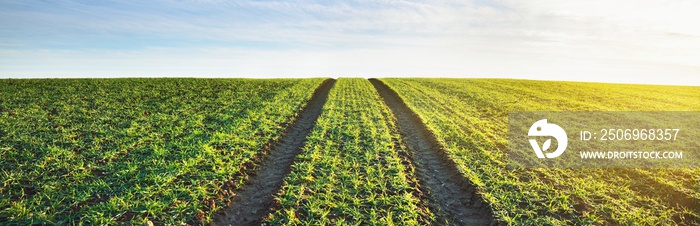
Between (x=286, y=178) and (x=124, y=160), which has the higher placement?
(x=124, y=160)

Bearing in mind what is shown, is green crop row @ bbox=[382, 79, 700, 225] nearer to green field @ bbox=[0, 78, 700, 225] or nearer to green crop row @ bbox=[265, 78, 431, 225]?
green field @ bbox=[0, 78, 700, 225]

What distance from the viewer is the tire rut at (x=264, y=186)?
7.19 metres

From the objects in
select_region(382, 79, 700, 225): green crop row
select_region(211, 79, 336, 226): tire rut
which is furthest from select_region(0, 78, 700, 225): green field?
select_region(211, 79, 336, 226): tire rut

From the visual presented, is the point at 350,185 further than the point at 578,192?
Yes

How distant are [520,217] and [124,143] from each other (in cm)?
1215

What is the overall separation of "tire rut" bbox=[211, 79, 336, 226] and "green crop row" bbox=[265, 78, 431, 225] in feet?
1.06

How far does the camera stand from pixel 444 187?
902 cm

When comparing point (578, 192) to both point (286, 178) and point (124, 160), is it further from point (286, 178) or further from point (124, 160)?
point (124, 160)

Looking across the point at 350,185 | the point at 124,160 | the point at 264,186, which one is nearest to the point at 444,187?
the point at 350,185

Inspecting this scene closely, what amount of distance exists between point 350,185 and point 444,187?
2.51 m

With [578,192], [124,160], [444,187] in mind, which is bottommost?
[444,187]

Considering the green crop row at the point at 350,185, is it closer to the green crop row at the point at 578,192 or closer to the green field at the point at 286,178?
the green field at the point at 286,178

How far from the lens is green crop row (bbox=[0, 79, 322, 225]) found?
6984mm

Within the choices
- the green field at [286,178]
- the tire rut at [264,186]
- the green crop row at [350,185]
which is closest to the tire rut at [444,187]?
the green field at [286,178]
